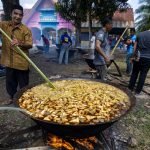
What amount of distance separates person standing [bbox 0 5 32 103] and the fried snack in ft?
4.29

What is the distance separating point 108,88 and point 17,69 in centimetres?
210

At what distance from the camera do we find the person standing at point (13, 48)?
545 centimetres

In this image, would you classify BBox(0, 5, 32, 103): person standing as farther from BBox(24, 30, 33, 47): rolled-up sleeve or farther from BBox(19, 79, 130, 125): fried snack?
BBox(19, 79, 130, 125): fried snack

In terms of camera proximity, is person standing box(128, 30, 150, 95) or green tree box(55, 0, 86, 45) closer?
person standing box(128, 30, 150, 95)

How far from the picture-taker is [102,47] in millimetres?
7059

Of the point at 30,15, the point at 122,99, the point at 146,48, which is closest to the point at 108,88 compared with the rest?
the point at 122,99

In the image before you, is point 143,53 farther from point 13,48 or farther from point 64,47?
point 64,47

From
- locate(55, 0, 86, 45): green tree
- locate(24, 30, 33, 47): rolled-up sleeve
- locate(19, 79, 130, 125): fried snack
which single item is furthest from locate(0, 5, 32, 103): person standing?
locate(55, 0, 86, 45): green tree

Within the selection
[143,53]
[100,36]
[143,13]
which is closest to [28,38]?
[100,36]

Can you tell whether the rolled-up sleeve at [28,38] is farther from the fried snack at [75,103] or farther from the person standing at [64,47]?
the person standing at [64,47]

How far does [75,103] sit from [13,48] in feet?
7.60

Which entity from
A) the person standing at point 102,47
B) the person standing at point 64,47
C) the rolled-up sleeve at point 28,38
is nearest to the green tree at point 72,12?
the person standing at point 64,47

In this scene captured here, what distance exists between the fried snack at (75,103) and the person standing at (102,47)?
2225mm

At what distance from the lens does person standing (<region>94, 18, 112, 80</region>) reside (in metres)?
6.68
